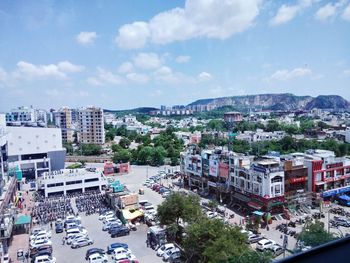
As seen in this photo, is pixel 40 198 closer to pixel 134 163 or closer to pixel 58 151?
pixel 58 151

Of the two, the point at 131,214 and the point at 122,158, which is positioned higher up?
the point at 122,158

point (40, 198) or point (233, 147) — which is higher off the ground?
point (233, 147)

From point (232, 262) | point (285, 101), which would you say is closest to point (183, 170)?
point (232, 262)

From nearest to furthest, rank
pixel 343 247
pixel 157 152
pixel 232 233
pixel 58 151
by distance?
pixel 343 247
pixel 232 233
pixel 58 151
pixel 157 152

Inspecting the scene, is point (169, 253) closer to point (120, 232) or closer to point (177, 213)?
point (177, 213)

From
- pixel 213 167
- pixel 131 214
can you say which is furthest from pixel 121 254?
pixel 213 167

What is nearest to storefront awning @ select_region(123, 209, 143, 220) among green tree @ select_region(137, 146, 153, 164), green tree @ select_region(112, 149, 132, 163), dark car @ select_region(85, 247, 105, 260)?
dark car @ select_region(85, 247, 105, 260)

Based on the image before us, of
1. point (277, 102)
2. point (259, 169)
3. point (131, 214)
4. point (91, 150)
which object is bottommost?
point (131, 214)

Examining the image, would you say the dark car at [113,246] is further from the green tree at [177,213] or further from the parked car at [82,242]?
the green tree at [177,213]
